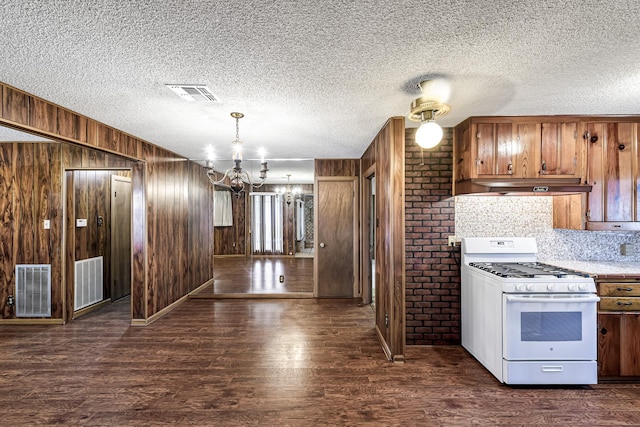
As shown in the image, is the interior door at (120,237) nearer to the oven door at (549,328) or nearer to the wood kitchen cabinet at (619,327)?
the oven door at (549,328)

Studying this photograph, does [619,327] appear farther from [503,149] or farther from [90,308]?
[90,308]

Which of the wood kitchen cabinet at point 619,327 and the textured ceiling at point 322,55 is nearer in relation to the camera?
the textured ceiling at point 322,55

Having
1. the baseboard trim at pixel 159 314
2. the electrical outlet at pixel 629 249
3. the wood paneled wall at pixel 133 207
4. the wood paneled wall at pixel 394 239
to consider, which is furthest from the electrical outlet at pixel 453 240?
the baseboard trim at pixel 159 314

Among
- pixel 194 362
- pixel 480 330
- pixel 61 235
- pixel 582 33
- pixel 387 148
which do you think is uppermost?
pixel 582 33

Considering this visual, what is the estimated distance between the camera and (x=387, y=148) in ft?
10.1

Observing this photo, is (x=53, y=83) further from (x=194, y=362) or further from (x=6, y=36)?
(x=194, y=362)

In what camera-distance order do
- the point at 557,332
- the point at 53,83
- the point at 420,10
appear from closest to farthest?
the point at 420,10, the point at 53,83, the point at 557,332

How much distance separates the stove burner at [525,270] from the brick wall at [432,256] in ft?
1.20

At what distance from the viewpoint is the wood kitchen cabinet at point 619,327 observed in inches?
99.2

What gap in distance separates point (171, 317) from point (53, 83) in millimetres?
3099

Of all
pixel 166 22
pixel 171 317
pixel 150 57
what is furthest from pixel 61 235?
pixel 166 22

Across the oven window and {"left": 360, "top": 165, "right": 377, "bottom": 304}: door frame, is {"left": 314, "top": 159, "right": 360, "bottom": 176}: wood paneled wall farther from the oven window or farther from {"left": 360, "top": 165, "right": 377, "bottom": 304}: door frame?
the oven window

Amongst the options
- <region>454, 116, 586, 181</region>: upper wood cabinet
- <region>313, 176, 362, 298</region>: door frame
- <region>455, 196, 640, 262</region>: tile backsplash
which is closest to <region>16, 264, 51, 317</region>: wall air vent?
<region>313, 176, 362, 298</region>: door frame

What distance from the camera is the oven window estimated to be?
8.05ft
